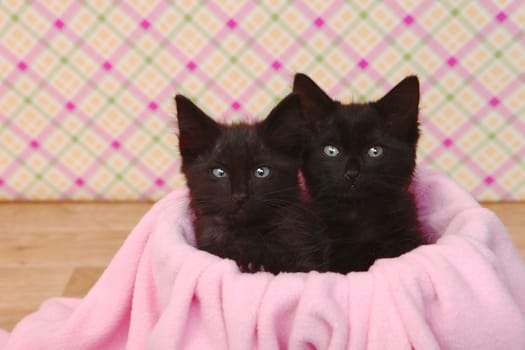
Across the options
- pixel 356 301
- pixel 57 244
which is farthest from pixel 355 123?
pixel 57 244

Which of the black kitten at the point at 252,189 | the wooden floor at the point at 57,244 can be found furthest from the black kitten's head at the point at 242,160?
the wooden floor at the point at 57,244

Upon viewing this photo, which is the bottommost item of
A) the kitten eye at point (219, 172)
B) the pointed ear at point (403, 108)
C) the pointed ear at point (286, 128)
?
the kitten eye at point (219, 172)

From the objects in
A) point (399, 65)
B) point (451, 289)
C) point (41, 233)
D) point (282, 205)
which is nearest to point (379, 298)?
point (451, 289)

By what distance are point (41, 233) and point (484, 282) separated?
1.47m

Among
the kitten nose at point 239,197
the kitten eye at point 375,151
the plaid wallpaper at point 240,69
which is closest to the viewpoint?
Result: the kitten nose at point 239,197

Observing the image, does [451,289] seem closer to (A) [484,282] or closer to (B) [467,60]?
(A) [484,282]

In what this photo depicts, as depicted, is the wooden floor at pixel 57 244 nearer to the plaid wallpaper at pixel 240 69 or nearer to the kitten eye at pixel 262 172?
the plaid wallpaper at pixel 240 69

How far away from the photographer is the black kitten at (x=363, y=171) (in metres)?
1.24

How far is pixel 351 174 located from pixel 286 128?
16 cm

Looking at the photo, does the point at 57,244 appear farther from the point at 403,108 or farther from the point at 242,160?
the point at 403,108

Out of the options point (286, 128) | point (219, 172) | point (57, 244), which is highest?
point (286, 128)

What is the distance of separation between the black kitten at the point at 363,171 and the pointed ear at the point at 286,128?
5 cm

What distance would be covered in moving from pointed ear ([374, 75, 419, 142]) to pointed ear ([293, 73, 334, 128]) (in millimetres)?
113

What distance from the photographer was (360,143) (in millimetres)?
1248
